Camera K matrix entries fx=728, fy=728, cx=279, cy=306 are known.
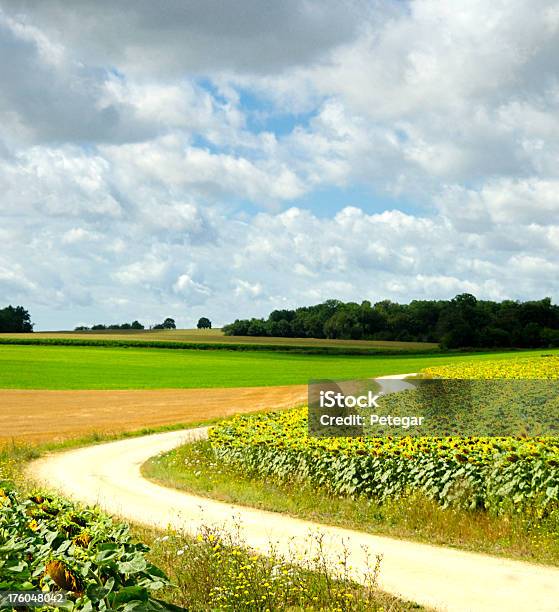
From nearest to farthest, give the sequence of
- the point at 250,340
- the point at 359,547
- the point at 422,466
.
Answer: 1. the point at 359,547
2. the point at 422,466
3. the point at 250,340

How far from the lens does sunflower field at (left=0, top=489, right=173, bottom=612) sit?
5773mm

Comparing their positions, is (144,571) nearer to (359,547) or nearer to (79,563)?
(79,563)

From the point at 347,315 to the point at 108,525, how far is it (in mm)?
104590

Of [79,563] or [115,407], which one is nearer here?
[79,563]

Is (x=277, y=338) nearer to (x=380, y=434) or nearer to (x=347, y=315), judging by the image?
(x=347, y=315)

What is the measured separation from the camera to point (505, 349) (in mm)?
A: 93750

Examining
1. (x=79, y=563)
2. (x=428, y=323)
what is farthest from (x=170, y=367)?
(x=79, y=563)

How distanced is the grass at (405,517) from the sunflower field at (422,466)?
9.4 inches

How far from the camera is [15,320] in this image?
417 feet

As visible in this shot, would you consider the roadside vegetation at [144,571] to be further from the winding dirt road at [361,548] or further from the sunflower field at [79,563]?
the winding dirt road at [361,548]

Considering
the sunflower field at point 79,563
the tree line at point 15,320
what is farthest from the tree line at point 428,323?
the sunflower field at point 79,563

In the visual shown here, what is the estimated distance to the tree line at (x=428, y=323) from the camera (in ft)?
316

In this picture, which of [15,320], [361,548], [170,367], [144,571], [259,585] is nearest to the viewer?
[144,571]

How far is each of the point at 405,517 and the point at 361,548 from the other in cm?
180
